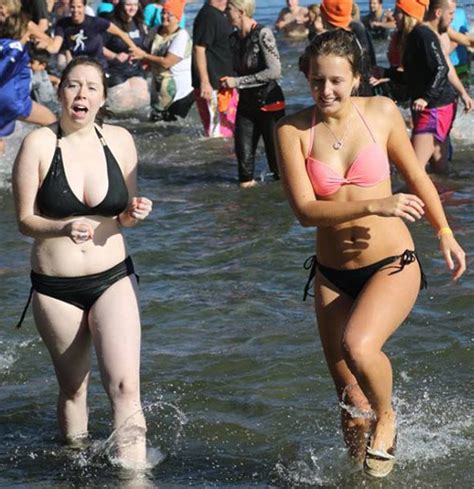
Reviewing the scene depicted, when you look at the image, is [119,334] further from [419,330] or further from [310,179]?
[419,330]

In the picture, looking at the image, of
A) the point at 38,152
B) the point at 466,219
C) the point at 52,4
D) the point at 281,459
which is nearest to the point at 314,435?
the point at 281,459

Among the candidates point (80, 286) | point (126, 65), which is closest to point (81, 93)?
point (80, 286)

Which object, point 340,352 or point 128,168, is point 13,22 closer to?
point 128,168

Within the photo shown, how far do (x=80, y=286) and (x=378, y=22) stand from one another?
1821cm

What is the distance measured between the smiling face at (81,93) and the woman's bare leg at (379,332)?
1368mm

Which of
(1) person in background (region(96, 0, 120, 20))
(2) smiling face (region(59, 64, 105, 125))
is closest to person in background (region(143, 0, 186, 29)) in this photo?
(1) person in background (region(96, 0, 120, 20))

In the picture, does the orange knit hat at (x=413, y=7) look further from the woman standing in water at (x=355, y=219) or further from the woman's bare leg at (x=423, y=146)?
the woman standing in water at (x=355, y=219)

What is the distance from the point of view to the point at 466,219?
10125 mm

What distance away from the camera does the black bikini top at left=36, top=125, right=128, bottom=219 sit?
209 inches

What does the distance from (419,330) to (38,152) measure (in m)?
3.09

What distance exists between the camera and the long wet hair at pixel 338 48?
16.7 ft

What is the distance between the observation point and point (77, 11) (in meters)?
15.2

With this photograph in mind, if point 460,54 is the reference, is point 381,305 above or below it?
above

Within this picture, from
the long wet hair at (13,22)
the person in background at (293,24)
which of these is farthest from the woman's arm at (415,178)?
the person in background at (293,24)
